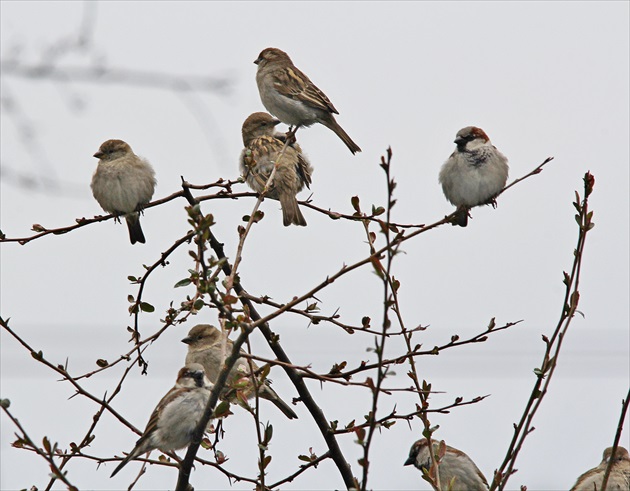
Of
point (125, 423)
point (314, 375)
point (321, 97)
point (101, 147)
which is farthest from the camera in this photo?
point (321, 97)

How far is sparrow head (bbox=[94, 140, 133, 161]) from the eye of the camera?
20.1 ft

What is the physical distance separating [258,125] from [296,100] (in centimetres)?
37

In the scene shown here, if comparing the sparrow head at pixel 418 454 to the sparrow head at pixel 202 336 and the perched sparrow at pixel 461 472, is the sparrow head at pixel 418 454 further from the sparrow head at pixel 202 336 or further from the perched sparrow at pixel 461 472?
A: the sparrow head at pixel 202 336

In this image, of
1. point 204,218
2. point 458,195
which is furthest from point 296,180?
point 204,218

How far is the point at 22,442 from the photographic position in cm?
304

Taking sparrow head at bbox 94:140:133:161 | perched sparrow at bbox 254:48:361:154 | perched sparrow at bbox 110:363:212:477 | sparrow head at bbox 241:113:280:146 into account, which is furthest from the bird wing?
perched sparrow at bbox 110:363:212:477

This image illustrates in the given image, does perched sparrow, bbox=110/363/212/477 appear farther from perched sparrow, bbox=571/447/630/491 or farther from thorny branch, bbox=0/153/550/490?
perched sparrow, bbox=571/447/630/491

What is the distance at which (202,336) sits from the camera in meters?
5.96

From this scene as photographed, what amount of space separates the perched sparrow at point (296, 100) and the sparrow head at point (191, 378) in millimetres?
2466

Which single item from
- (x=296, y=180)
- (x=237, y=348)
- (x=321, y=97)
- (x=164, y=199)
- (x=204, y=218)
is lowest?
(x=237, y=348)

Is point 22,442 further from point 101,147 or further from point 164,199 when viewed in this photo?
point 101,147

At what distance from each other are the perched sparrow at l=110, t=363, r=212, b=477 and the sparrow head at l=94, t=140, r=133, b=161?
2288 mm

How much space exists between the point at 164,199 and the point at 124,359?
A: 85 cm

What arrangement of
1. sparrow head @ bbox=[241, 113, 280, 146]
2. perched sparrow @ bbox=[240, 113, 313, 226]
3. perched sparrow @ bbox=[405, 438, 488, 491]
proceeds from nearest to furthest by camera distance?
perched sparrow @ bbox=[240, 113, 313, 226] → perched sparrow @ bbox=[405, 438, 488, 491] → sparrow head @ bbox=[241, 113, 280, 146]
